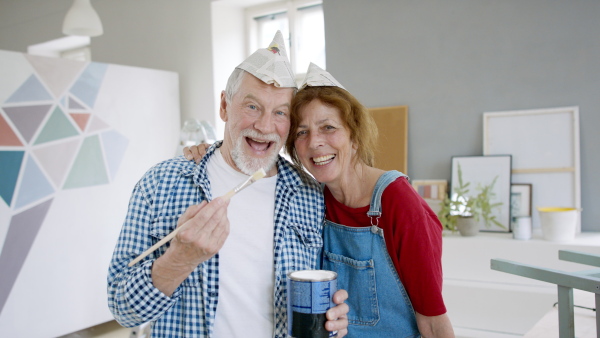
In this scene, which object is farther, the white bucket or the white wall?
the white wall

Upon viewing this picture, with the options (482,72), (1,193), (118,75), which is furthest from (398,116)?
(1,193)

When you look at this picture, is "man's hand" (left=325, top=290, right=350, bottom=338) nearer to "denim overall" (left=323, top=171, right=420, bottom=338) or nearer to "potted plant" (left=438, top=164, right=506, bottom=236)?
"denim overall" (left=323, top=171, right=420, bottom=338)

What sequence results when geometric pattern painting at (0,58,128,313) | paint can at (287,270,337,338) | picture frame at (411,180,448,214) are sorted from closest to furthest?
paint can at (287,270,337,338) → geometric pattern painting at (0,58,128,313) → picture frame at (411,180,448,214)

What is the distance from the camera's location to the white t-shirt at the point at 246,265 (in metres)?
1.34

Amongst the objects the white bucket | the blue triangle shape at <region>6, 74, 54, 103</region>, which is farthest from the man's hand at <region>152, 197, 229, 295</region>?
the blue triangle shape at <region>6, 74, 54, 103</region>

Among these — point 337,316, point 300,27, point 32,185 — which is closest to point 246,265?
point 337,316

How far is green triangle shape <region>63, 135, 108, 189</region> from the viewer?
369 cm

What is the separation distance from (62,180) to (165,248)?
2.64m

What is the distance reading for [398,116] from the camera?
363 cm

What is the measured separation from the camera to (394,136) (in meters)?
3.64

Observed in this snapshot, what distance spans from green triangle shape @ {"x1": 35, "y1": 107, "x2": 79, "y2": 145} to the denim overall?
2843 mm

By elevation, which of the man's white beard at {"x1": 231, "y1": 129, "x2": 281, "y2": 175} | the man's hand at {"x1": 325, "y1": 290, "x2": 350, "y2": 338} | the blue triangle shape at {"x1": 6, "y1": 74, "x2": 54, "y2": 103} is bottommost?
the man's hand at {"x1": 325, "y1": 290, "x2": 350, "y2": 338}

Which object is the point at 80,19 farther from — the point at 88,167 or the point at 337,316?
the point at 337,316

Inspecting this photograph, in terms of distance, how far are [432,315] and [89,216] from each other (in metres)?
3.11
